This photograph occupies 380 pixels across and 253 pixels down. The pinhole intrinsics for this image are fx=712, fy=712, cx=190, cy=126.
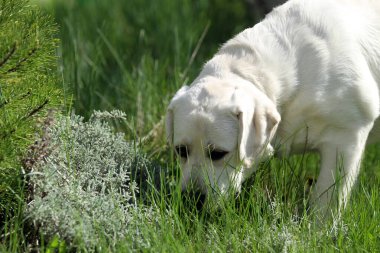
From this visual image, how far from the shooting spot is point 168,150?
399 cm

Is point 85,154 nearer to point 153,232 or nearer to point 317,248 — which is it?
point 153,232

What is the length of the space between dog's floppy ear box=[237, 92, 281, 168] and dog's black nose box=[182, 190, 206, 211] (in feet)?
0.82

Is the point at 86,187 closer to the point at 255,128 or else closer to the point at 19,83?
the point at 19,83

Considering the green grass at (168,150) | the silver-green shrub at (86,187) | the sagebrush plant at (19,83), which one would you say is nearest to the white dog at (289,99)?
the green grass at (168,150)

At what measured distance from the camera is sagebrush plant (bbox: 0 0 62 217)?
9.09ft

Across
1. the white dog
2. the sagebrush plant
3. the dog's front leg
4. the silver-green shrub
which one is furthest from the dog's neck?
the sagebrush plant

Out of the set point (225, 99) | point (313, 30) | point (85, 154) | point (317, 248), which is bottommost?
point (317, 248)

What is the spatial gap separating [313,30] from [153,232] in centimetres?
139

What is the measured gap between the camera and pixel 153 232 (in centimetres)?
279

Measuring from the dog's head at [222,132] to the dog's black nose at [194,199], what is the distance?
1.0 inches

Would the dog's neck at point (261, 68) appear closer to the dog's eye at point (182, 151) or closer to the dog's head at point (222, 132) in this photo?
the dog's head at point (222, 132)

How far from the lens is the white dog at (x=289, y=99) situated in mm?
3258

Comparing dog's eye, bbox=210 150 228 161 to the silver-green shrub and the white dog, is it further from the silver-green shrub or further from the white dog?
the silver-green shrub

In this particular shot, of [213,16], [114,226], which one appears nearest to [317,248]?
[114,226]
